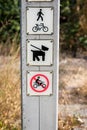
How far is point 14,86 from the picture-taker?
5.51 metres

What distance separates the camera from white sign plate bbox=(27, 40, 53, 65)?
3719 mm

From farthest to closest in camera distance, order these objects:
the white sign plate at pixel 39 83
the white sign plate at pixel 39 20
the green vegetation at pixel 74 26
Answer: the green vegetation at pixel 74 26 → the white sign plate at pixel 39 83 → the white sign plate at pixel 39 20

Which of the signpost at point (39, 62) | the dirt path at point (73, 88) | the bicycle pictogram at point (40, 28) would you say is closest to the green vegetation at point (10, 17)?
the dirt path at point (73, 88)

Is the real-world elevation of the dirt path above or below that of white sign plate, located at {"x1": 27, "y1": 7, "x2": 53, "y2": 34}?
below

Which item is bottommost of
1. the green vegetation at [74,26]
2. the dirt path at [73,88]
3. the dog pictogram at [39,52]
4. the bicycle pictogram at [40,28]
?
the dirt path at [73,88]

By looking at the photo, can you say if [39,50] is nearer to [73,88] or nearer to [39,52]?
[39,52]

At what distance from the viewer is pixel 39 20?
3.67 metres

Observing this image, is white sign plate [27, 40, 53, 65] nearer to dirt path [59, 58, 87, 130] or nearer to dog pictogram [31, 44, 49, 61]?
dog pictogram [31, 44, 49, 61]

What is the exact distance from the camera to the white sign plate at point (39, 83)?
12.5ft

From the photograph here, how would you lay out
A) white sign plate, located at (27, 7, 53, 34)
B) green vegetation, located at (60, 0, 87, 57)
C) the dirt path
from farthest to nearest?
1. green vegetation, located at (60, 0, 87, 57)
2. the dirt path
3. white sign plate, located at (27, 7, 53, 34)

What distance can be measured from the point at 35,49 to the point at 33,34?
13cm

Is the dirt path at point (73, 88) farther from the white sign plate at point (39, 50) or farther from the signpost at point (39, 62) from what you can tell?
the white sign plate at point (39, 50)

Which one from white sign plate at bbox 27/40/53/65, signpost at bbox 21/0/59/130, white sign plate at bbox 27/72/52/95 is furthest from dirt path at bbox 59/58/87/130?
white sign plate at bbox 27/40/53/65

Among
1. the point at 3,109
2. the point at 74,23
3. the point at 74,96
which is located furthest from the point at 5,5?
the point at 3,109
